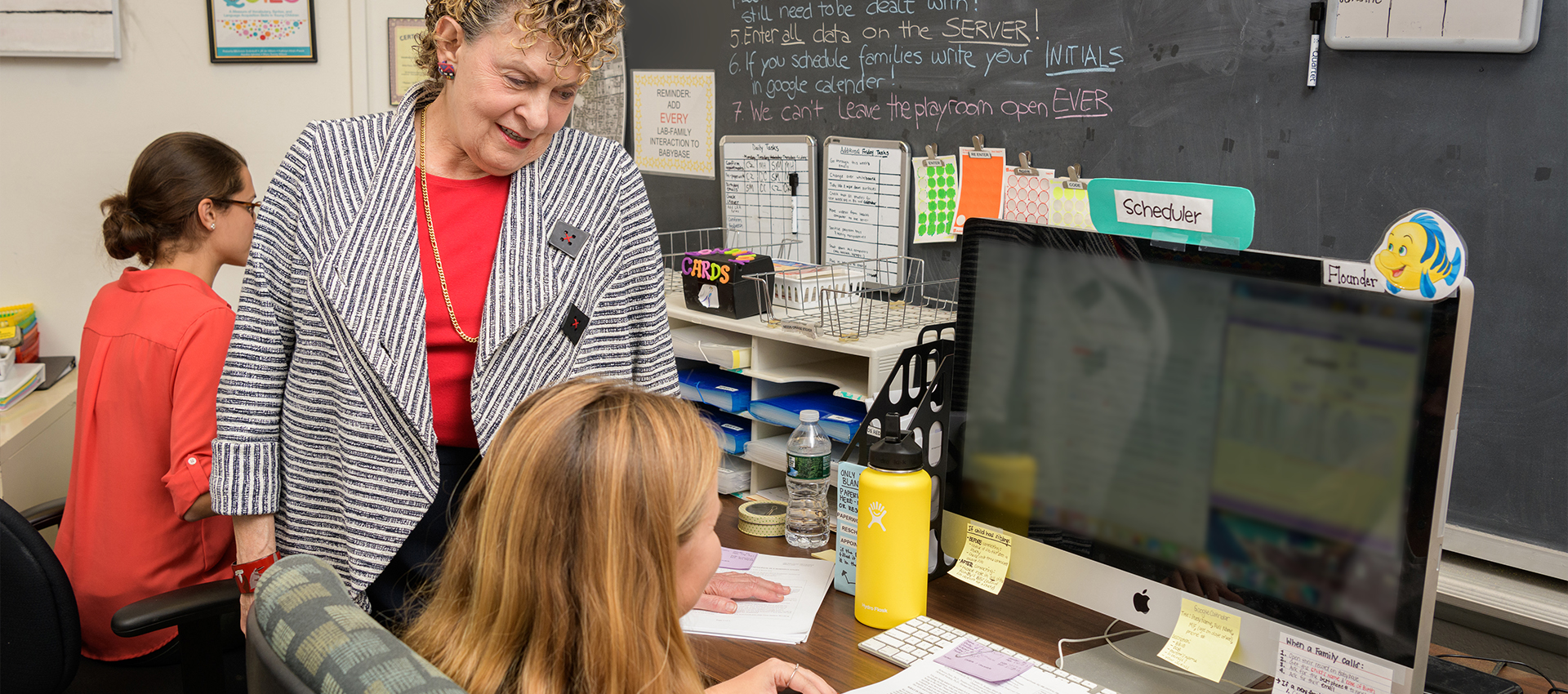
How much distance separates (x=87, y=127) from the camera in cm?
254

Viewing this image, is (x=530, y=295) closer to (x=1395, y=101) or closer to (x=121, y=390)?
(x=121, y=390)

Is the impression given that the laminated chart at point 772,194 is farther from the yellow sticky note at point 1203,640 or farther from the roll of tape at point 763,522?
A: the yellow sticky note at point 1203,640

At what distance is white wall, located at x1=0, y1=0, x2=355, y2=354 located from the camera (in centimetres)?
250

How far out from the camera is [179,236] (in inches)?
72.7

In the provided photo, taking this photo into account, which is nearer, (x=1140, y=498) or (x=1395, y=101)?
(x=1140, y=498)

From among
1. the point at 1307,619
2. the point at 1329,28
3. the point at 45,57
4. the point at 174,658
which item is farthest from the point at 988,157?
the point at 45,57

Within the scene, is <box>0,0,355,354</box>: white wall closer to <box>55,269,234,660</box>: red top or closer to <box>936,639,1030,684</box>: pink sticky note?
<box>55,269,234,660</box>: red top

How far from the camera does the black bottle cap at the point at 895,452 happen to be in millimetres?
1181

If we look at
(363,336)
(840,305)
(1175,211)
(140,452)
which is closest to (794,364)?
(840,305)

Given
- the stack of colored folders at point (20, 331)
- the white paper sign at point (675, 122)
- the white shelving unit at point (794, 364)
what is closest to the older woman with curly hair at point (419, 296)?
the white shelving unit at point (794, 364)

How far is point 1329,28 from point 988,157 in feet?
2.04

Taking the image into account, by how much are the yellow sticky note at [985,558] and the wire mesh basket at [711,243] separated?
1.10 m

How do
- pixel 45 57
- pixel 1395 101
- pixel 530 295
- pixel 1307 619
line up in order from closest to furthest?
pixel 1307 619
pixel 530 295
pixel 1395 101
pixel 45 57

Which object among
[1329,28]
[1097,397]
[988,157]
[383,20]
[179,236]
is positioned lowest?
[1097,397]
